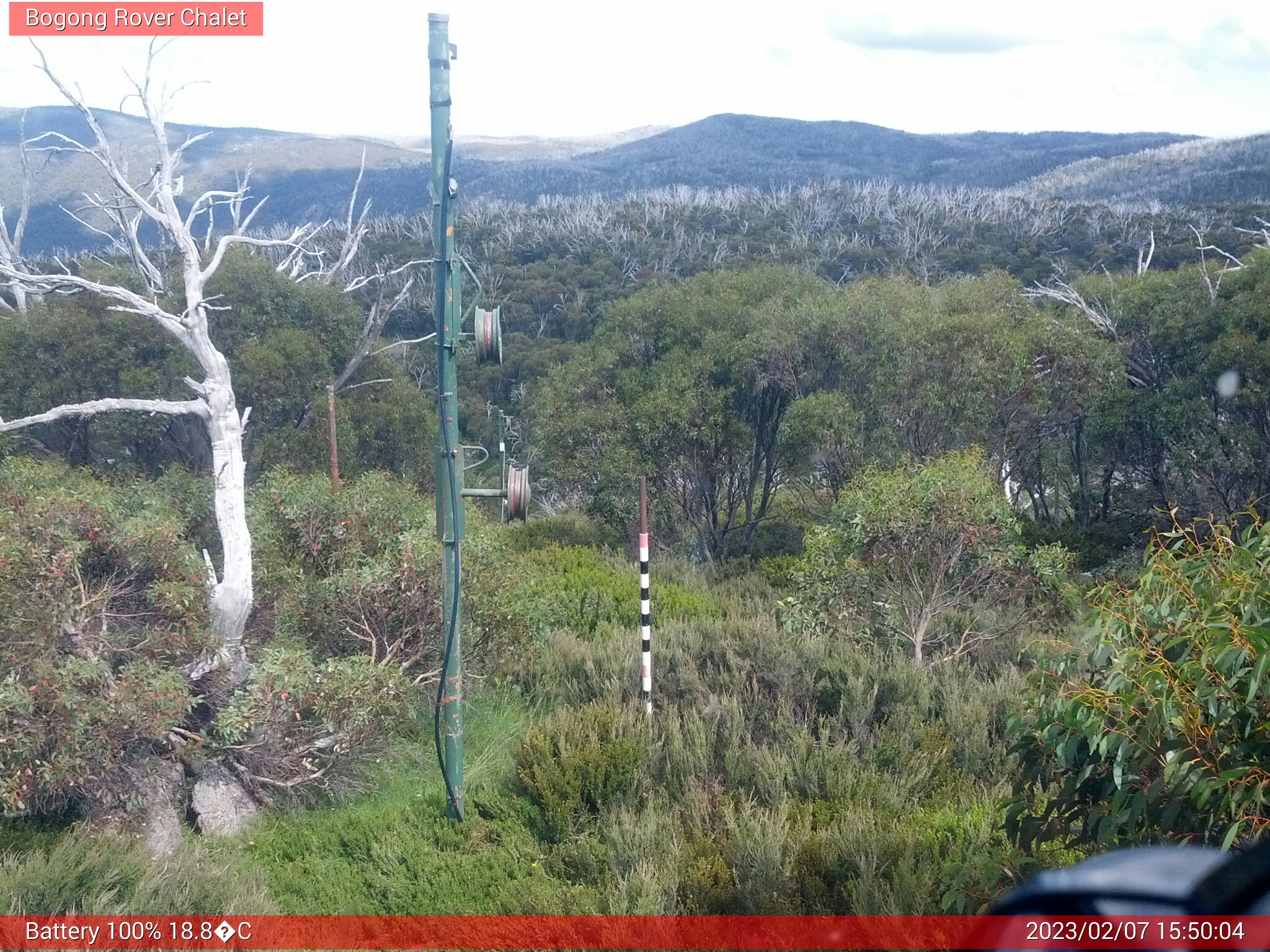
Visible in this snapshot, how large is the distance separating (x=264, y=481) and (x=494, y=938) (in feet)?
20.6

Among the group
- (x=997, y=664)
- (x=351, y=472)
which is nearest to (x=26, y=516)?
(x=997, y=664)

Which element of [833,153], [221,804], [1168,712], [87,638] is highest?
[833,153]

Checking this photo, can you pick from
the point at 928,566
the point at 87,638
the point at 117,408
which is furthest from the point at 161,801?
the point at 928,566

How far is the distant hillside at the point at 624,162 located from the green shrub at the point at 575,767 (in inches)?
2079

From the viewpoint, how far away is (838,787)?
6328 mm

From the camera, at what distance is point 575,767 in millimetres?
6617

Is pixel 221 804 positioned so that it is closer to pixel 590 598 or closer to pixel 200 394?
pixel 200 394

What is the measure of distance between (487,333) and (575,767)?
279cm

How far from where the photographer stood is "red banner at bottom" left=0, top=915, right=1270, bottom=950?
445cm

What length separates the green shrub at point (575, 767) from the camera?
651 cm

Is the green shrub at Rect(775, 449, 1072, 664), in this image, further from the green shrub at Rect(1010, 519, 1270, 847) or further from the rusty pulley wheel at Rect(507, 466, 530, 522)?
the green shrub at Rect(1010, 519, 1270, 847)

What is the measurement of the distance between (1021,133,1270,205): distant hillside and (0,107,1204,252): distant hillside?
759 centimetres

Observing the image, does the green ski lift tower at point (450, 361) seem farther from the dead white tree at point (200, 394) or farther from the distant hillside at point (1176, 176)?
the distant hillside at point (1176, 176)

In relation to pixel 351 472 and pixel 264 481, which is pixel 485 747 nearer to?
pixel 264 481
